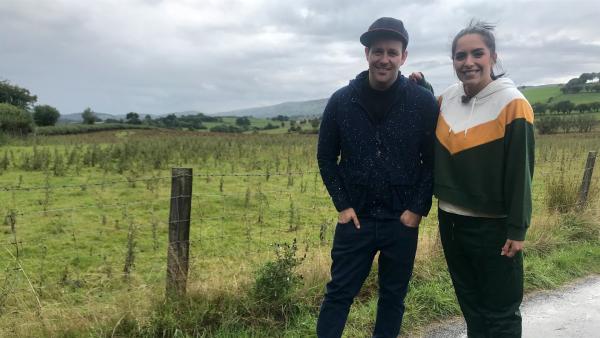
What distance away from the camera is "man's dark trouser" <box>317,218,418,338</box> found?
108 inches

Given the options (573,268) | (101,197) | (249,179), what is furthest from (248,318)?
(249,179)

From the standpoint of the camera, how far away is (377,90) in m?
2.70

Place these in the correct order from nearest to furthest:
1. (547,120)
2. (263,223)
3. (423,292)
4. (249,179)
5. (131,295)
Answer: (131,295) → (423,292) → (263,223) → (249,179) → (547,120)

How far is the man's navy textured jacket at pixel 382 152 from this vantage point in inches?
106

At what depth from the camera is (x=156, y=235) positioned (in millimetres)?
7676

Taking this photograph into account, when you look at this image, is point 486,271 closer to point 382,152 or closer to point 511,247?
point 511,247

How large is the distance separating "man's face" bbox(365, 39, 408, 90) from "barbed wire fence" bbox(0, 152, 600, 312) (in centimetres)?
185

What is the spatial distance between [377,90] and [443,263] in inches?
112

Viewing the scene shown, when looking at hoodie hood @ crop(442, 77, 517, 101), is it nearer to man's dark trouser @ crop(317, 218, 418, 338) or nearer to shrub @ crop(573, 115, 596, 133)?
man's dark trouser @ crop(317, 218, 418, 338)

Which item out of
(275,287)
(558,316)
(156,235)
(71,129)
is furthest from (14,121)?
(558,316)

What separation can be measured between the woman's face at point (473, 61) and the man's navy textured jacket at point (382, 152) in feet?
0.89

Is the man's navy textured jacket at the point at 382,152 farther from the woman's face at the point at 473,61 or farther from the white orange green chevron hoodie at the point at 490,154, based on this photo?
the woman's face at the point at 473,61

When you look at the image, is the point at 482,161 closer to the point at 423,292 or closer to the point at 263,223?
the point at 423,292

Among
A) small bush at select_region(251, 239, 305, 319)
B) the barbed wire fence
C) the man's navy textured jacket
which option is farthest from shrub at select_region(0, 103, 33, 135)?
the man's navy textured jacket
